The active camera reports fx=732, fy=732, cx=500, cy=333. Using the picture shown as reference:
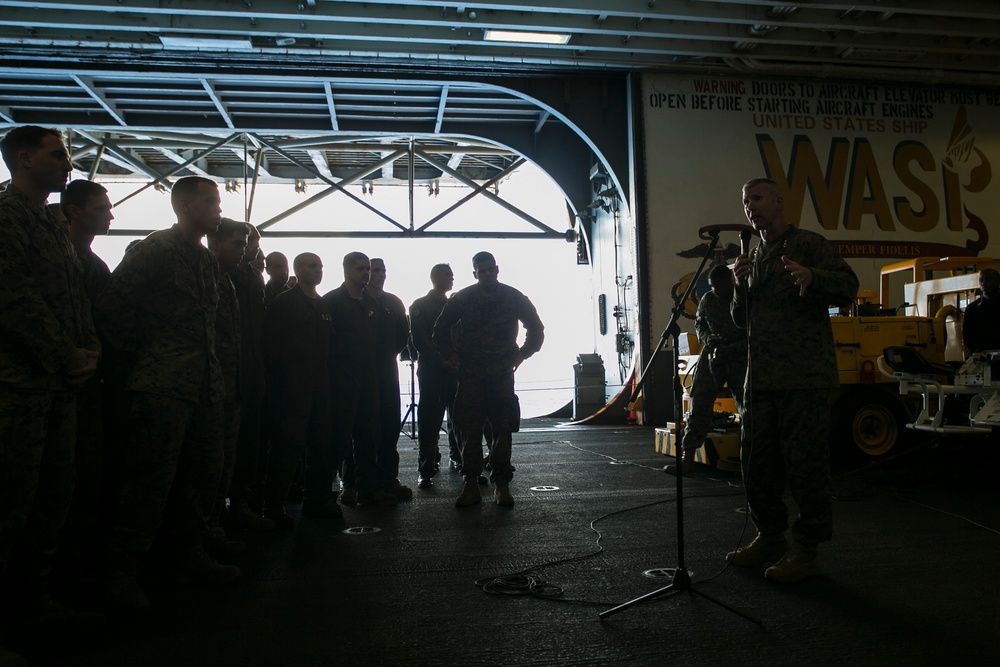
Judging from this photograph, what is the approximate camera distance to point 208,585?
11.3ft

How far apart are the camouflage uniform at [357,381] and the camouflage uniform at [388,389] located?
16cm

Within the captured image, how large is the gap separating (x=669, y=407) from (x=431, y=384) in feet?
21.7

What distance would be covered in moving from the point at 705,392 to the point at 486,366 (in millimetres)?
2218

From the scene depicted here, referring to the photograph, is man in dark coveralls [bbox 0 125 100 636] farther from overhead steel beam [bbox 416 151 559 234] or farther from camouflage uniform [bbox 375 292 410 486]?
overhead steel beam [bbox 416 151 559 234]

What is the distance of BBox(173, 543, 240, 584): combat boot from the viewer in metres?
3.45

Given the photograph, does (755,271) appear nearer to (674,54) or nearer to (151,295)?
(151,295)

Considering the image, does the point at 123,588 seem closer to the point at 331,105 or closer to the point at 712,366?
the point at 712,366

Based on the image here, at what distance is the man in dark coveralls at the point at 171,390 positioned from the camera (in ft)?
10.2

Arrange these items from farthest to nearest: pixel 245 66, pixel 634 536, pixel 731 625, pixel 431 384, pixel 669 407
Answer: pixel 669 407 → pixel 245 66 → pixel 431 384 → pixel 634 536 → pixel 731 625

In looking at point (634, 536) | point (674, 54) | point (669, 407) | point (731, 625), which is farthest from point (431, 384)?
point (674, 54)

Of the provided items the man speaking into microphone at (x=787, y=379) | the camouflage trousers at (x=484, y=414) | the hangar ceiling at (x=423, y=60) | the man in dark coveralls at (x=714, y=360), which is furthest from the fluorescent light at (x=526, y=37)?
the man speaking into microphone at (x=787, y=379)

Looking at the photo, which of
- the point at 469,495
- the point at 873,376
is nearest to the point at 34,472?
the point at 469,495

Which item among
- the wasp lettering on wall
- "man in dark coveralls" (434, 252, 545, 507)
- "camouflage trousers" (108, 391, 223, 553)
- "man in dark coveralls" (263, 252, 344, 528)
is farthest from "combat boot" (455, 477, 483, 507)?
the wasp lettering on wall

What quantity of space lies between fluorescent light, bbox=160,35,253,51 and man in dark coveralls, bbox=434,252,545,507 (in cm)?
714
